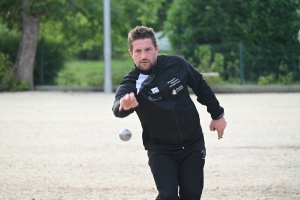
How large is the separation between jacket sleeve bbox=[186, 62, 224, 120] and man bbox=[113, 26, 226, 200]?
0.30 feet

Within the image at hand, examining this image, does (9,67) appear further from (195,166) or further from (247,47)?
(195,166)

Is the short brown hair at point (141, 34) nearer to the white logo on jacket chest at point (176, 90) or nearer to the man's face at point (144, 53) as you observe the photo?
the man's face at point (144, 53)

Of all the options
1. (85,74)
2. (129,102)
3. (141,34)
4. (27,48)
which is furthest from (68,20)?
(129,102)

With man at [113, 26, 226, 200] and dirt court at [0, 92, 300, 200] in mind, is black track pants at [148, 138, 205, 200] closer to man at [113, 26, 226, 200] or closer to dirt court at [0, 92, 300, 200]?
man at [113, 26, 226, 200]

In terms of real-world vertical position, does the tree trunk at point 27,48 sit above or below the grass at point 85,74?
above

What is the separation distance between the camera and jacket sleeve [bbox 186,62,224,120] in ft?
19.1

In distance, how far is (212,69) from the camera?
26.4 metres

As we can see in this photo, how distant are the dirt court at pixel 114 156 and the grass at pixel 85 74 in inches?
329

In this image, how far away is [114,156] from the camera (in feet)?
35.6

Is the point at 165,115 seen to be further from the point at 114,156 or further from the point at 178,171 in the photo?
the point at 114,156

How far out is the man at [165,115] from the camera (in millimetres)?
5562

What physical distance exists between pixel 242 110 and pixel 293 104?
2040 mm

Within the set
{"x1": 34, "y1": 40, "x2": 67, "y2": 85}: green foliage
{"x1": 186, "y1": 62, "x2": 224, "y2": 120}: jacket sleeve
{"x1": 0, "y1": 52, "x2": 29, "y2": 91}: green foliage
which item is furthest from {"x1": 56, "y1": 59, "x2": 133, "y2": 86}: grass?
{"x1": 186, "y1": 62, "x2": 224, "y2": 120}: jacket sleeve

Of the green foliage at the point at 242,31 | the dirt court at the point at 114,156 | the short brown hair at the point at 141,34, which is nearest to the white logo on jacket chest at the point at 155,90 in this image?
the short brown hair at the point at 141,34
